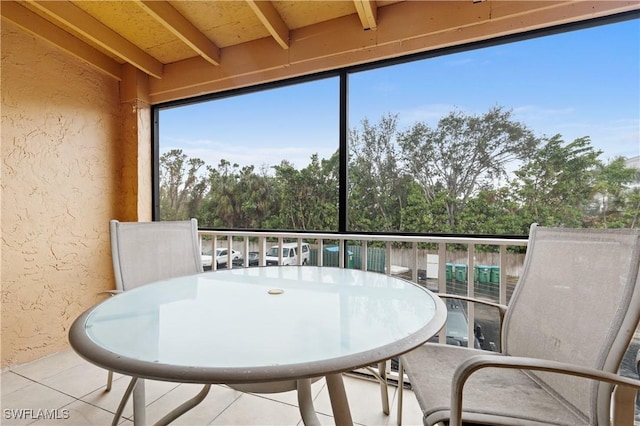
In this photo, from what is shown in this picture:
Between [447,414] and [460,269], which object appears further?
[460,269]

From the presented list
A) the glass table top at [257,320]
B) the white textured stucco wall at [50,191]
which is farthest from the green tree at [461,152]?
the white textured stucco wall at [50,191]

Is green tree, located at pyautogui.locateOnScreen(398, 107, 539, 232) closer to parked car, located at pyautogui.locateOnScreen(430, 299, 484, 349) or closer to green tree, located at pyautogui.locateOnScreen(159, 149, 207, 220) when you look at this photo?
parked car, located at pyautogui.locateOnScreen(430, 299, 484, 349)

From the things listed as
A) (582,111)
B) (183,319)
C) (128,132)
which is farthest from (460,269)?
(128,132)

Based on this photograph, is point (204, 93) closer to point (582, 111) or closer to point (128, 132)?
point (128, 132)

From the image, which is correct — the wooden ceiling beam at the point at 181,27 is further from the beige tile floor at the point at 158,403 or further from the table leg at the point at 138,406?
the beige tile floor at the point at 158,403

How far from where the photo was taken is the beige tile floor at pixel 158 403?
1.67 meters

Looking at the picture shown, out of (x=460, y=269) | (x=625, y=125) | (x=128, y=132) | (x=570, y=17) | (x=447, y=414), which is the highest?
(x=570, y=17)

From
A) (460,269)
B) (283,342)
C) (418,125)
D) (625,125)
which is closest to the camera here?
(283,342)

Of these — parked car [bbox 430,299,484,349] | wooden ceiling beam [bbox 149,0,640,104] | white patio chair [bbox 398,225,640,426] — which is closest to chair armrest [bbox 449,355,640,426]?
white patio chair [bbox 398,225,640,426]

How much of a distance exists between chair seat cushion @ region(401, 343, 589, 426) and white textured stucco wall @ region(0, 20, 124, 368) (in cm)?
292

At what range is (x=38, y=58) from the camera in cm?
244

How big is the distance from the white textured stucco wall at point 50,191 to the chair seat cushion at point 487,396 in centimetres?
292

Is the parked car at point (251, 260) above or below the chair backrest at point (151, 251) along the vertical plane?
below

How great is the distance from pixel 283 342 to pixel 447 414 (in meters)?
0.57
